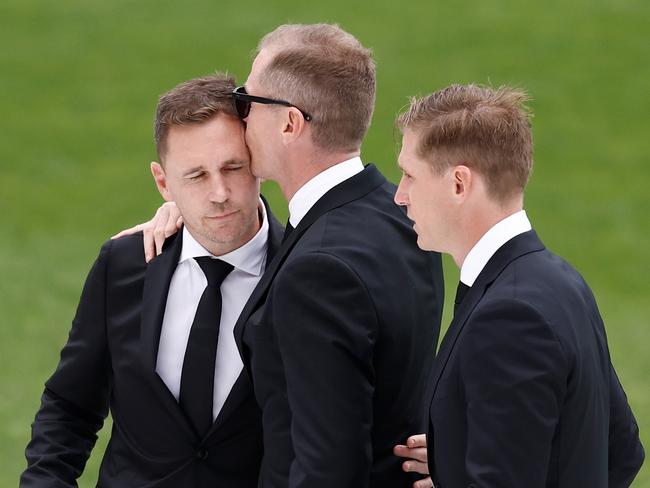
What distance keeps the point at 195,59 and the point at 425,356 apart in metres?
13.4

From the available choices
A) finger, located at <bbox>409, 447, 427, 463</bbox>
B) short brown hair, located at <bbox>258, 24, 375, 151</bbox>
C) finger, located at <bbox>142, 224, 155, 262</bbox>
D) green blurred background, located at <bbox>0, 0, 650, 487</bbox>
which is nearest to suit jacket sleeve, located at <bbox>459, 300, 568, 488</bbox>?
finger, located at <bbox>409, 447, 427, 463</bbox>

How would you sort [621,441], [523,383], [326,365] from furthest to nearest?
[621,441] < [326,365] < [523,383]

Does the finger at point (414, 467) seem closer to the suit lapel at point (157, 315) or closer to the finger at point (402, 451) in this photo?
the finger at point (402, 451)

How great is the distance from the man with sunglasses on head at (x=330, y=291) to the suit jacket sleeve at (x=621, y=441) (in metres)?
0.58

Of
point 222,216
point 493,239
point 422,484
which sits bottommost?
point 422,484

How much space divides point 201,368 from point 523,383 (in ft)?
4.64

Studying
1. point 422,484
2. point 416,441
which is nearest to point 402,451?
point 416,441

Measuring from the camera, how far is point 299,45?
391 centimetres

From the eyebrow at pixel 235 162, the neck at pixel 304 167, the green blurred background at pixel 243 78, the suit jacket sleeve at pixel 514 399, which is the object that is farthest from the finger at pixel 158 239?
the green blurred background at pixel 243 78

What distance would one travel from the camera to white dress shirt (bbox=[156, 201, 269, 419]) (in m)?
4.24

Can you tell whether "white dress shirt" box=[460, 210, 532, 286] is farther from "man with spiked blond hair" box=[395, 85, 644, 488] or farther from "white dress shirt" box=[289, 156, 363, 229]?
"white dress shirt" box=[289, 156, 363, 229]

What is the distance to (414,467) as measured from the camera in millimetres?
3875

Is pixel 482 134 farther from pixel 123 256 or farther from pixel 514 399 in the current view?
pixel 123 256

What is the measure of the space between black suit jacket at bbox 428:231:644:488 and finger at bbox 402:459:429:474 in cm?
40
